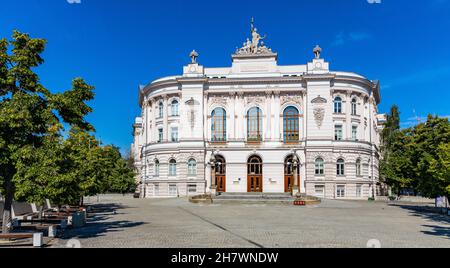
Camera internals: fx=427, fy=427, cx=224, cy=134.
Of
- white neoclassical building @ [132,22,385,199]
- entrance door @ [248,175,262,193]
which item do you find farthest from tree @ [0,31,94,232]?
entrance door @ [248,175,262,193]

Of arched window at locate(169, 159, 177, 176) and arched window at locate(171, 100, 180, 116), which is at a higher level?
→ arched window at locate(171, 100, 180, 116)

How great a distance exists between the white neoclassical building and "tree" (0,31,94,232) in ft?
135

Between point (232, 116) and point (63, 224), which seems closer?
point (63, 224)

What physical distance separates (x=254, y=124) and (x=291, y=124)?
5339mm

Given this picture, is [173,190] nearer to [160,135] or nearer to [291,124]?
[160,135]

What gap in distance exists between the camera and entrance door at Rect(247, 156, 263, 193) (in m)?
61.0

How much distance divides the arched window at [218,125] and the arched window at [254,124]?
139 inches

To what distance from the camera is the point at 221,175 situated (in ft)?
203

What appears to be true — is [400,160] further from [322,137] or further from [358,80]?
[358,80]

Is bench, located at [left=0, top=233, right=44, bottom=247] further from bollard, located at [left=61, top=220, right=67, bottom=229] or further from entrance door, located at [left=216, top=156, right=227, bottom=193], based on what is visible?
entrance door, located at [left=216, top=156, right=227, bottom=193]

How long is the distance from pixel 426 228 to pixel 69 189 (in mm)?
20085

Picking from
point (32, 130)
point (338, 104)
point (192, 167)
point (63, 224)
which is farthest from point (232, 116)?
point (32, 130)

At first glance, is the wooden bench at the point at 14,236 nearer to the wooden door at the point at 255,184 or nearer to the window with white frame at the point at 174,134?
the wooden door at the point at 255,184

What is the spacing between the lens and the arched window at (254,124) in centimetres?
6203
